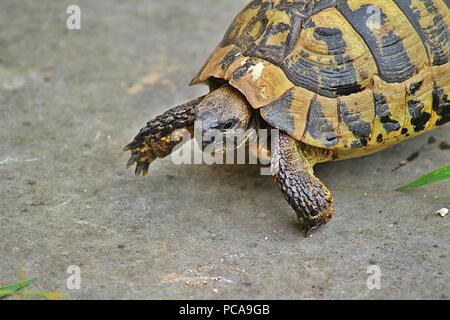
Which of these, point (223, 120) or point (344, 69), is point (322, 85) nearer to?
point (344, 69)

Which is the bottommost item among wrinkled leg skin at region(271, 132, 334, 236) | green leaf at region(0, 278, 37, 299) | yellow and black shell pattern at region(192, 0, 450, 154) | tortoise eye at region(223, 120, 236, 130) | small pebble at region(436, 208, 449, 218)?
green leaf at region(0, 278, 37, 299)

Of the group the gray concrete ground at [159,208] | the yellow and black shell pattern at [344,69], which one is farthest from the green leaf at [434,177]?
the yellow and black shell pattern at [344,69]

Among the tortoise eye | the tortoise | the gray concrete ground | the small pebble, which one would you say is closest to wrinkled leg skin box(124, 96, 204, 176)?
the tortoise

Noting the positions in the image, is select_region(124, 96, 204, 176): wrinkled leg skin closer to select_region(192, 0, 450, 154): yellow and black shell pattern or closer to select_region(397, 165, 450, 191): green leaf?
select_region(192, 0, 450, 154): yellow and black shell pattern

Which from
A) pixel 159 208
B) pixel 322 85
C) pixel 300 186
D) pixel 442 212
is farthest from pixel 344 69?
pixel 159 208

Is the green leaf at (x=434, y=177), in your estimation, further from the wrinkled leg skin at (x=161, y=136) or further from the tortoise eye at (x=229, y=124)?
the wrinkled leg skin at (x=161, y=136)

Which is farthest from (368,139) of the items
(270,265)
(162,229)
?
(162,229)
